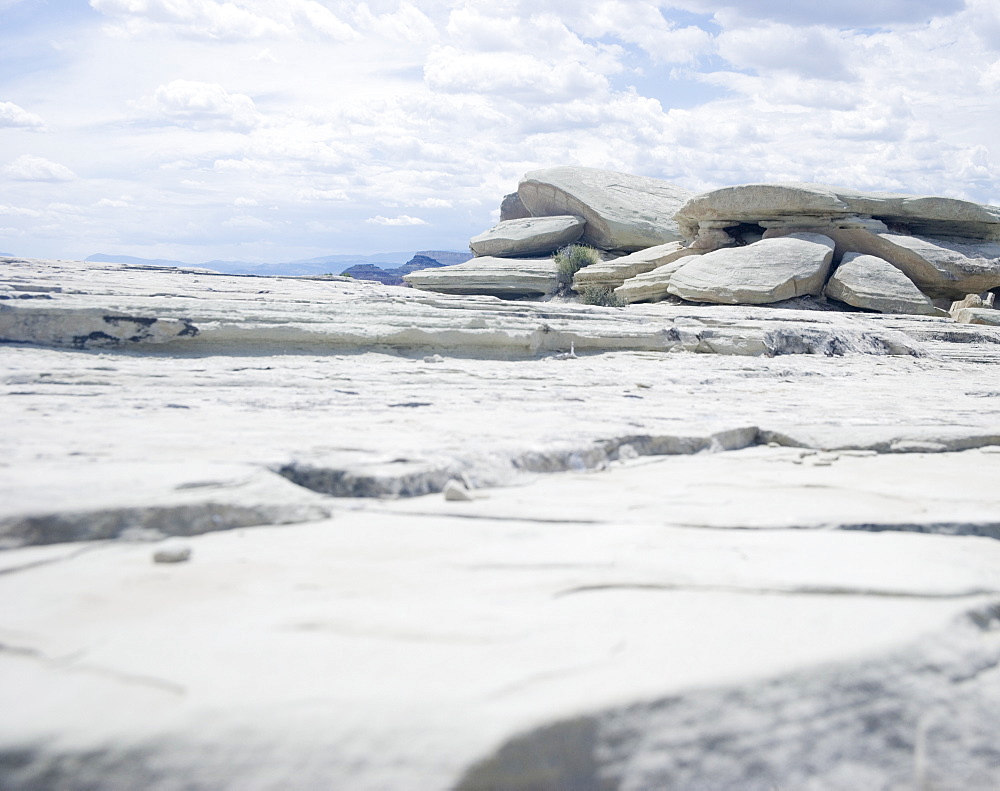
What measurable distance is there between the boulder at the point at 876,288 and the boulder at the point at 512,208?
9.22 metres

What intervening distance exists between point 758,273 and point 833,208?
6.69 ft

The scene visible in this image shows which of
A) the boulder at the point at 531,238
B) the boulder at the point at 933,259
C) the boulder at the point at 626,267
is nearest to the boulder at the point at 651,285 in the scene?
the boulder at the point at 626,267

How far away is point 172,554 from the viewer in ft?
4.75

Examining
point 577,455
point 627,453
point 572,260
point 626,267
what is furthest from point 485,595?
point 572,260

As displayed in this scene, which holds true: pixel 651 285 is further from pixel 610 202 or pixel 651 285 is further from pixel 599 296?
pixel 610 202

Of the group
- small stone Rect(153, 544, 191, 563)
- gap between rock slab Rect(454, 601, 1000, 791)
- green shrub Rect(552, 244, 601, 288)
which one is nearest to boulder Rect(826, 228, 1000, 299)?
green shrub Rect(552, 244, 601, 288)

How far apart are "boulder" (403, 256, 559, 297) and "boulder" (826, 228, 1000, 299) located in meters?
4.88

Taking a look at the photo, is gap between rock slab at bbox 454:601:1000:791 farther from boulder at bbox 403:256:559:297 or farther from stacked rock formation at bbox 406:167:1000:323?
boulder at bbox 403:256:559:297

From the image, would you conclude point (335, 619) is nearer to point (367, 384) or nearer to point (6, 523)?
point (6, 523)

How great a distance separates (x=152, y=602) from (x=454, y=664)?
0.52 meters

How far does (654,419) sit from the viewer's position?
2949 mm

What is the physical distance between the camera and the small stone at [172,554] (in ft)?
4.75

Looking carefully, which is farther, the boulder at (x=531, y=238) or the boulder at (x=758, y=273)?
the boulder at (x=531, y=238)

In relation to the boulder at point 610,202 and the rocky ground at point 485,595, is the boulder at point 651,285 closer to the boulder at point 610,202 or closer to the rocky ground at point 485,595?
the boulder at point 610,202
